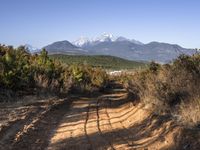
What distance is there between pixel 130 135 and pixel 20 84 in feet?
39.9

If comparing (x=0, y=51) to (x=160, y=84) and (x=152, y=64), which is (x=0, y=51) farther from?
(x=160, y=84)

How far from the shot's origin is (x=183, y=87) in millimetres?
15547

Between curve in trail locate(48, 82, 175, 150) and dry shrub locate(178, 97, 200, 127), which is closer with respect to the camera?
curve in trail locate(48, 82, 175, 150)

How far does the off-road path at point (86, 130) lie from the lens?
451 inches

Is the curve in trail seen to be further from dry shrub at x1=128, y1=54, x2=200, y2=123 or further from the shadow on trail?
dry shrub at x1=128, y1=54, x2=200, y2=123

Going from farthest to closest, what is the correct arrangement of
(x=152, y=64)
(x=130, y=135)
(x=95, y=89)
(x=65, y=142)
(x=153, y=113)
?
(x=95, y=89) → (x=152, y=64) → (x=153, y=113) → (x=130, y=135) → (x=65, y=142)

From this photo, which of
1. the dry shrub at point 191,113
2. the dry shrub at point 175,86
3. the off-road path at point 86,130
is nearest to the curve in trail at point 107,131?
the off-road path at point 86,130

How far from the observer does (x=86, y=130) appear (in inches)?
539

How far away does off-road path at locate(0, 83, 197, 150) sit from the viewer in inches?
451

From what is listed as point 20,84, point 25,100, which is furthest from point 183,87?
point 20,84

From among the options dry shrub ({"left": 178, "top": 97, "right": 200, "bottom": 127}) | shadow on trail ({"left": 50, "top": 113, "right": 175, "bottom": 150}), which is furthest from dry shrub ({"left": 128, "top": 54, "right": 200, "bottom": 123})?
shadow on trail ({"left": 50, "top": 113, "right": 175, "bottom": 150})

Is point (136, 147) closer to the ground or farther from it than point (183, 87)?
closer to the ground

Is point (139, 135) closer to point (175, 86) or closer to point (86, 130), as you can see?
point (86, 130)

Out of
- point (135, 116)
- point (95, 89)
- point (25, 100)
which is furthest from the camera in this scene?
point (95, 89)
